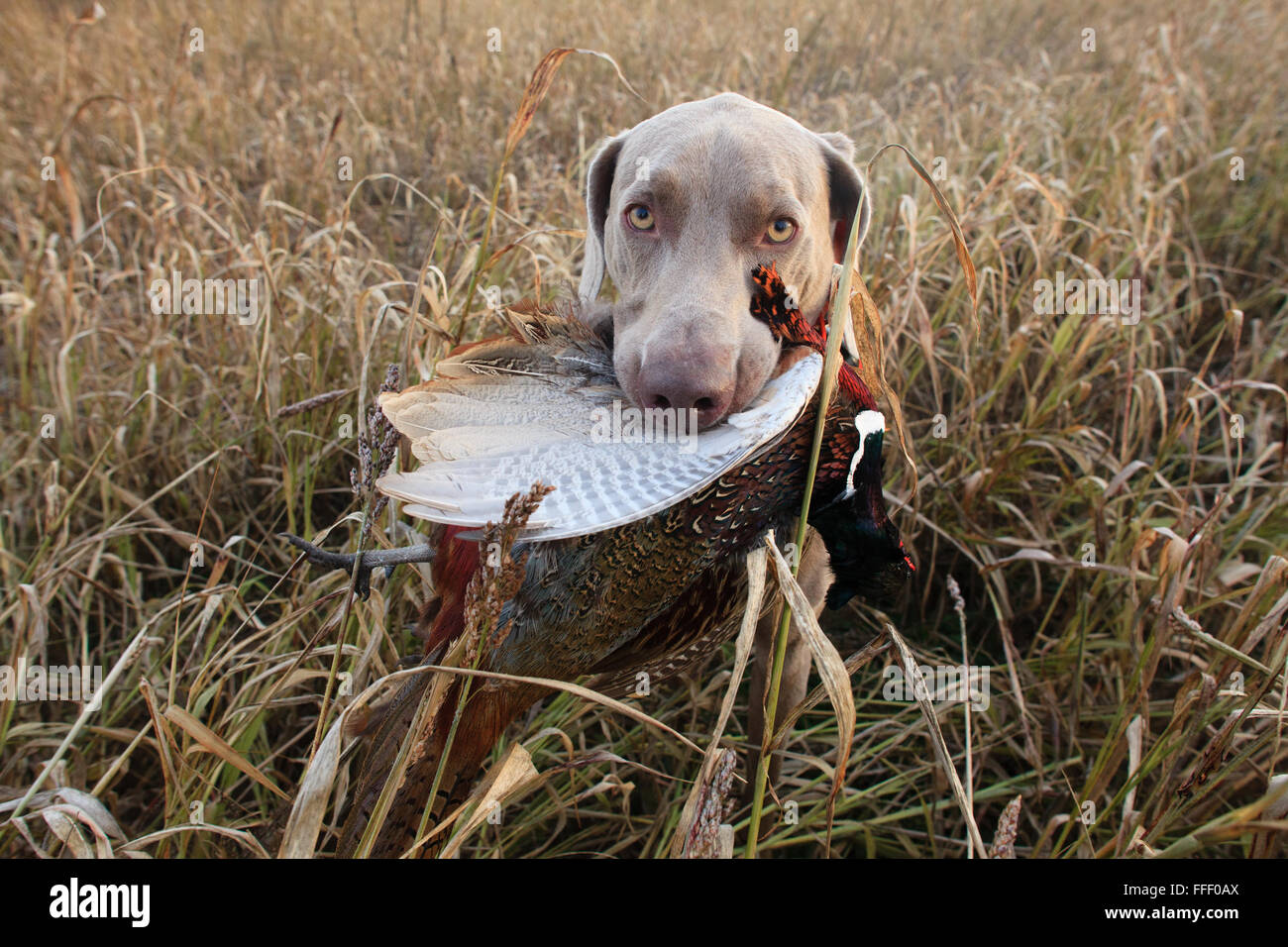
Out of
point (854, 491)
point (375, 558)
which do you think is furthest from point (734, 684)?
point (375, 558)

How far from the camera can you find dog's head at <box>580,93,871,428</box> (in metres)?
1.34

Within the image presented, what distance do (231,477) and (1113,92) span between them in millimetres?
4921

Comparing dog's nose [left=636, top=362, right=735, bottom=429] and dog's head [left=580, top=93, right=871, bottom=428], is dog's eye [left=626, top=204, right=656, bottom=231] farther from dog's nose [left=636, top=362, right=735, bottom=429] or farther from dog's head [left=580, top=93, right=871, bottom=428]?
dog's nose [left=636, top=362, right=735, bottom=429]

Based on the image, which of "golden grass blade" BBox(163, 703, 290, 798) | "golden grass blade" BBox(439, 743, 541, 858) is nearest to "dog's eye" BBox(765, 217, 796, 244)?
"golden grass blade" BBox(439, 743, 541, 858)

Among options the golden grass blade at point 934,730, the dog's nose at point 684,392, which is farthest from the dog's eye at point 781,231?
the golden grass blade at point 934,730

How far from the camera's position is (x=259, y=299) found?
2686mm

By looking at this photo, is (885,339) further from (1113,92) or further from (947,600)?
(1113,92)

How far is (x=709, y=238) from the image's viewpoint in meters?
1.56

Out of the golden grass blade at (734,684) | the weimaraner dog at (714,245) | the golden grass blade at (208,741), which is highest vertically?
the weimaraner dog at (714,245)

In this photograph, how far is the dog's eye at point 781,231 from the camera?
1.61 metres

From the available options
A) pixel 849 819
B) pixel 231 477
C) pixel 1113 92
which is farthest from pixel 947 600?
pixel 1113 92

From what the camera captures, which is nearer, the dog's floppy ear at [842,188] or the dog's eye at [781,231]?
the dog's eye at [781,231]

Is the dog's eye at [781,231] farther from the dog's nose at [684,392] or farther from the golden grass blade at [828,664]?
the golden grass blade at [828,664]
